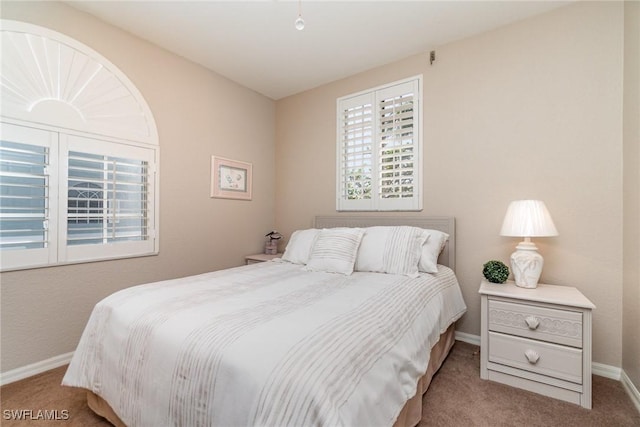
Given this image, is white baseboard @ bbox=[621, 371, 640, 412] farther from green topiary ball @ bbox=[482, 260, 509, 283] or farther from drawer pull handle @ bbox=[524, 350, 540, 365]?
green topiary ball @ bbox=[482, 260, 509, 283]

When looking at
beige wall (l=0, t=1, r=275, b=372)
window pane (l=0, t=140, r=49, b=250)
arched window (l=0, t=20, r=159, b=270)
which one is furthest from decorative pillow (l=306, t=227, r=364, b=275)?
window pane (l=0, t=140, r=49, b=250)

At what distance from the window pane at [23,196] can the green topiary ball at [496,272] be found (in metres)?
3.20

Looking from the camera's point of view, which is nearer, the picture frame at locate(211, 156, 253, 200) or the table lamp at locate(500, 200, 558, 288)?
the table lamp at locate(500, 200, 558, 288)

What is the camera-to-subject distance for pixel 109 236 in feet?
7.56

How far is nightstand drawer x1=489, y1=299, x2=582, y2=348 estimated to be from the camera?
5.43 ft

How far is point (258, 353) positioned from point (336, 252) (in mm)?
A: 1366

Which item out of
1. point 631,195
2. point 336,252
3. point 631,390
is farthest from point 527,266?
point 336,252

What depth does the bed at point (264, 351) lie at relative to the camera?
87cm

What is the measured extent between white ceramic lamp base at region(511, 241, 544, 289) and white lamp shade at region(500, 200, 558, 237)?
16 cm

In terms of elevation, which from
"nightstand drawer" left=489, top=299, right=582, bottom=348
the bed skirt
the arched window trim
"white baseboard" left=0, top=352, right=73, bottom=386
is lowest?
"white baseboard" left=0, top=352, right=73, bottom=386

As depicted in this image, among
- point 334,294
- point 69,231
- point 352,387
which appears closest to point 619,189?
point 334,294

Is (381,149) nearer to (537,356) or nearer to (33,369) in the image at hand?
(537,356)

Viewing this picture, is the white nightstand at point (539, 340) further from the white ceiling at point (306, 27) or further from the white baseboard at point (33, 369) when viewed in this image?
the white baseboard at point (33, 369)

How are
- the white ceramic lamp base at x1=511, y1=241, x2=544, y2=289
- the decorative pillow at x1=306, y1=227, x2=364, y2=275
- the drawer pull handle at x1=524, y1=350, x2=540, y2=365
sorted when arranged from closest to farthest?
the drawer pull handle at x1=524, y1=350, x2=540, y2=365
the white ceramic lamp base at x1=511, y1=241, x2=544, y2=289
the decorative pillow at x1=306, y1=227, x2=364, y2=275
